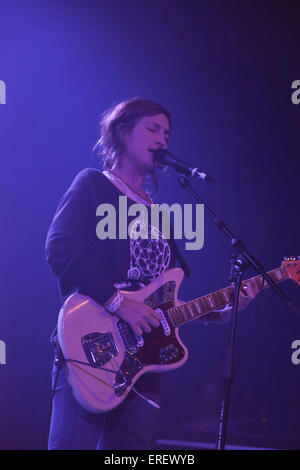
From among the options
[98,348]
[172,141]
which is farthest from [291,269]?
[172,141]

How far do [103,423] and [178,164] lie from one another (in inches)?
40.2

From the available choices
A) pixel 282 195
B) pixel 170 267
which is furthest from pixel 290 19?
pixel 170 267

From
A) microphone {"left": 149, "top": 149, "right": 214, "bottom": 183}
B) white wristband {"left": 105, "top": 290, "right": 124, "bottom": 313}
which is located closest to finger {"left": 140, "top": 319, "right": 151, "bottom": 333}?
white wristband {"left": 105, "top": 290, "right": 124, "bottom": 313}

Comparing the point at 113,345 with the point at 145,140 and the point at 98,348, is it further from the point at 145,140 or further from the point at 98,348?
the point at 145,140

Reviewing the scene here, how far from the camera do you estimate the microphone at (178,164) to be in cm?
188

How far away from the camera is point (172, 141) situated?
A: 3.04 metres

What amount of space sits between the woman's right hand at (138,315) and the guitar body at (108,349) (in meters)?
0.03

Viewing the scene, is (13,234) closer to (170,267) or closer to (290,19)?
(170,267)

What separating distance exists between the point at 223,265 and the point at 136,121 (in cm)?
113

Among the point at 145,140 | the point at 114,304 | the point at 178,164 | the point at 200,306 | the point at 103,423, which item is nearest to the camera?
the point at 103,423

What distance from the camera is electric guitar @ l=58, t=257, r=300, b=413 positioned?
64.4 inches

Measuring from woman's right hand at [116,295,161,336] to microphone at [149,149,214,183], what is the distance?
1.80 feet

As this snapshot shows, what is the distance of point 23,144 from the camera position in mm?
3074

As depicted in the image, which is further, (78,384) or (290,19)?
(290,19)
